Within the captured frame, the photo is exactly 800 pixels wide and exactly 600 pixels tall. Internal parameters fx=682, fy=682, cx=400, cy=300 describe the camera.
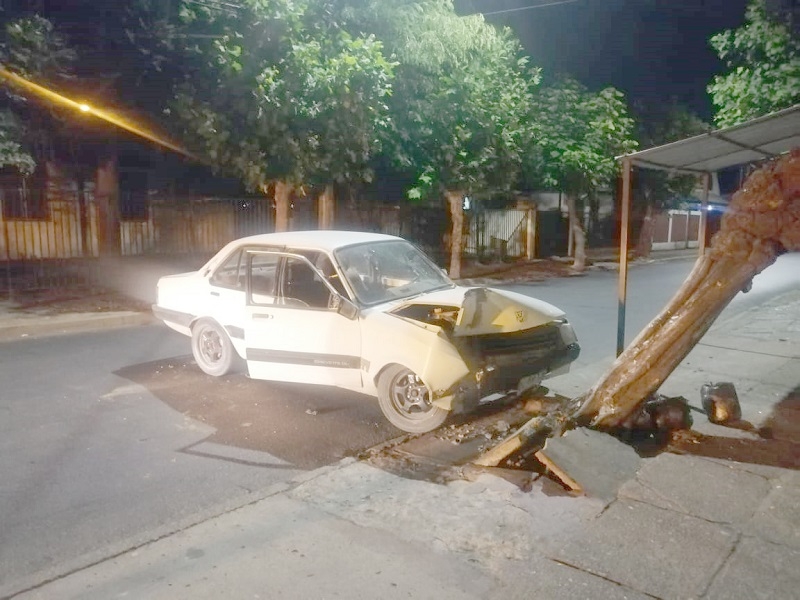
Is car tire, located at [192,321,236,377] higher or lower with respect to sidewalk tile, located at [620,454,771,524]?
higher

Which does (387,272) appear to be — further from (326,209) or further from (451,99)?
(451,99)

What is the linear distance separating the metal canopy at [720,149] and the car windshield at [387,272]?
196 centimetres

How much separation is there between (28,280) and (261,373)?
33.4 feet

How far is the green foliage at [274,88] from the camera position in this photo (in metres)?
11.6

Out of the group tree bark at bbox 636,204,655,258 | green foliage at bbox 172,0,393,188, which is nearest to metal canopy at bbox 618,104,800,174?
green foliage at bbox 172,0,393,188

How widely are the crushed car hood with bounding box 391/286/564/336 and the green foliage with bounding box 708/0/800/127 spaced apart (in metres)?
11.0

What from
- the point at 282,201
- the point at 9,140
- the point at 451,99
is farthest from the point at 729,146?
the point at 451,99

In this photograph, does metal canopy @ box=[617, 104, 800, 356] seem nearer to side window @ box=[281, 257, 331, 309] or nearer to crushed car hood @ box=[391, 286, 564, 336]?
crushed car hood @ box=[391, 286, 564, 336]

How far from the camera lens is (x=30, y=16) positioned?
10336mm

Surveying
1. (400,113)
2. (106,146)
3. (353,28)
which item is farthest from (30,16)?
(400,113)

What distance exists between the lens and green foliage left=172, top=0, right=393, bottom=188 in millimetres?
11594

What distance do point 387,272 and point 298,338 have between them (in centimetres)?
122

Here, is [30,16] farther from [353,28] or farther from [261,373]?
[261,373]

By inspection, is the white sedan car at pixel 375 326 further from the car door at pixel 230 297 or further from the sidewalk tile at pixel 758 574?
the sidewalk tile at pixel 758 574
